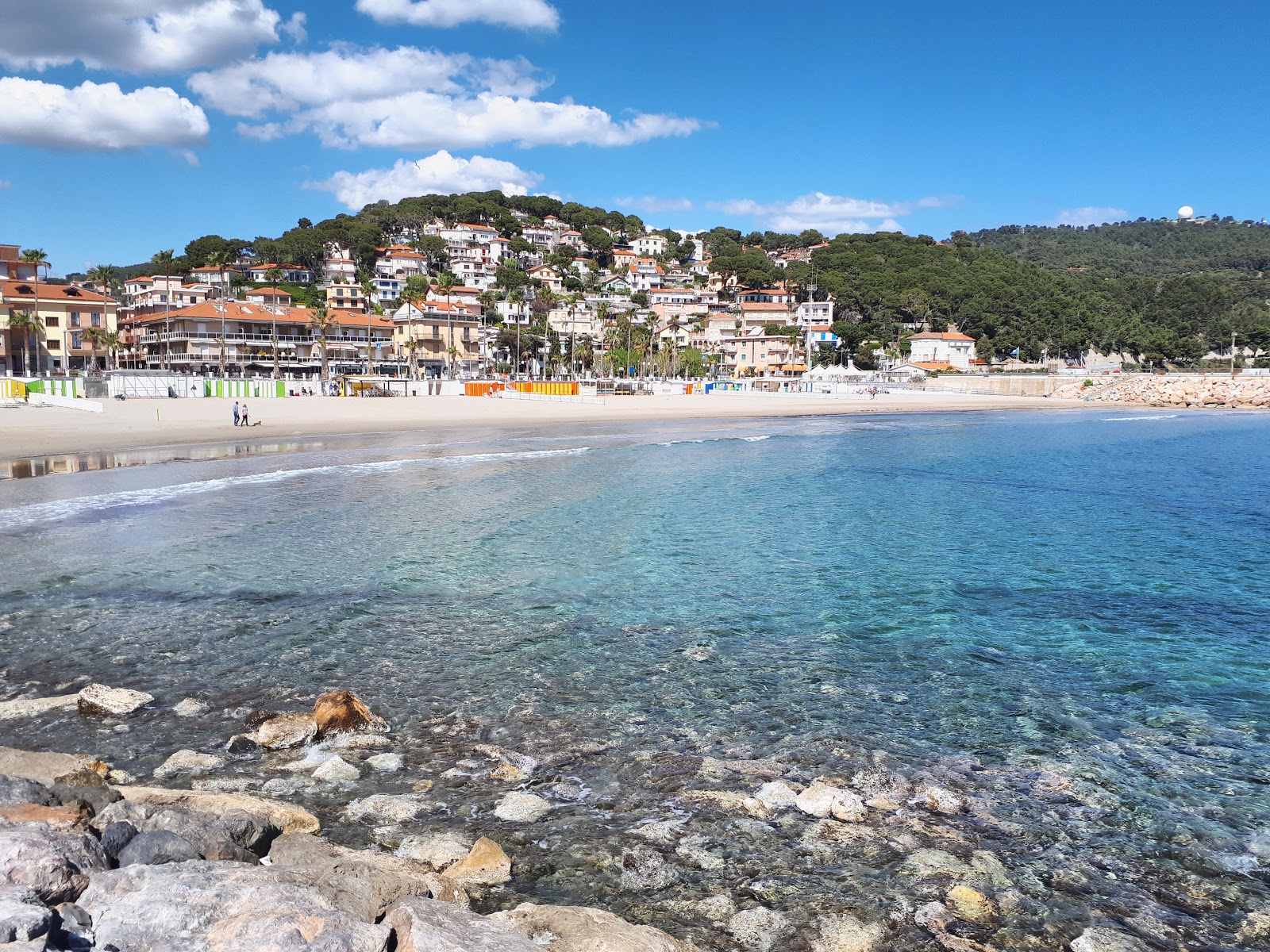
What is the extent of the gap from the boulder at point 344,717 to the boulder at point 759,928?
4.21 meters

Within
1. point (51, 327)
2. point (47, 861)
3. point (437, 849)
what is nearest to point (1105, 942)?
point (437, 849)

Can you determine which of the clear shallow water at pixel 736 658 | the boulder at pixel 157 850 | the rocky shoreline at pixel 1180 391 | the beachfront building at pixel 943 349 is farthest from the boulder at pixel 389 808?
the beachfront building at pixel 943 349

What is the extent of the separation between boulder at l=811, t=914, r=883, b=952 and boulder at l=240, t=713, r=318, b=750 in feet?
16.3

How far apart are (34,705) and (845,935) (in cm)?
804

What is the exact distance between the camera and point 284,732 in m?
8.02

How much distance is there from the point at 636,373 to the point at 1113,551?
108 meters

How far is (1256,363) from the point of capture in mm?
120688

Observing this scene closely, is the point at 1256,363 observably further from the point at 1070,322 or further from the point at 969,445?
the point at 969,445

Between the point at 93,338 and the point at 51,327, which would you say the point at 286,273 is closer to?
the point at 93,338

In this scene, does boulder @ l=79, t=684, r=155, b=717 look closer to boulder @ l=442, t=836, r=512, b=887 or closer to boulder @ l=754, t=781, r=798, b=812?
boulder @ l=442, t=836, r=512, b=887

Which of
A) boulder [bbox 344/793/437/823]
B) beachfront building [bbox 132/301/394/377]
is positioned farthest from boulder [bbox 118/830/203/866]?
beachfront building [bbox 132/301/394/377]

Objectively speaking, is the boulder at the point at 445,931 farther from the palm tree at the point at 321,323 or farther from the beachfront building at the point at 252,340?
the palm tree at the point at 321,323

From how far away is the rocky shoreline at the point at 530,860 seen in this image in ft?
14.2

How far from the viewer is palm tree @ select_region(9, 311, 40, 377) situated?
72.6 m
